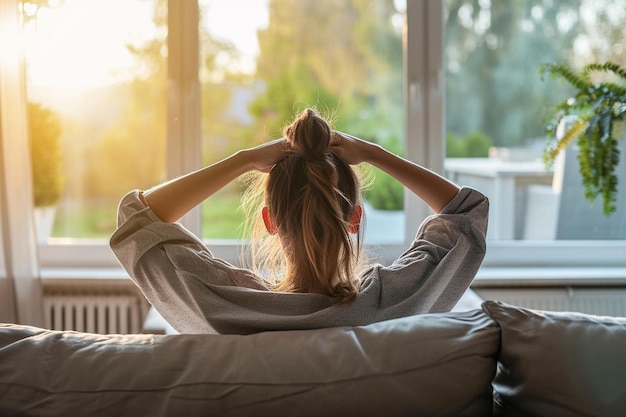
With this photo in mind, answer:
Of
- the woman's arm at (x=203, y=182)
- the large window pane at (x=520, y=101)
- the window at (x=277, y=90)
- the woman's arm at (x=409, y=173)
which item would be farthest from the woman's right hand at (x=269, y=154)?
the large window pane at (x=520, y=101)

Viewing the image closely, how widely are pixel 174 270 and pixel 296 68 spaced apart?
1694 millimetres

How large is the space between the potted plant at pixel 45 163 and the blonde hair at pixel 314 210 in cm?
174

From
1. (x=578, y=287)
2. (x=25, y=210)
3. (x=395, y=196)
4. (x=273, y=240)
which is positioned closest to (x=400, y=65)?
(x=395, y=196)

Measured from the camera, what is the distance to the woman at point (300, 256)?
1.27 m

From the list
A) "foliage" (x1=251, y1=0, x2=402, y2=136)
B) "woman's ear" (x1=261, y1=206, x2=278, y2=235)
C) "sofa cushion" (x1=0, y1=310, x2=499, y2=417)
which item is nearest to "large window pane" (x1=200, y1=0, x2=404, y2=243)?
"foliage" (x1=251, y1=0, x2=402, y2=136)

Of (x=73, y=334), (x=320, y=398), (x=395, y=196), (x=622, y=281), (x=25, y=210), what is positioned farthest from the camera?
(x=395, y=196)

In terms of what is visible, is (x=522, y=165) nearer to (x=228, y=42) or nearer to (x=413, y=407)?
(x=228, y=42)

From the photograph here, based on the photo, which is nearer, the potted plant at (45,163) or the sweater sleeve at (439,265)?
the sweater sleeve at (439,265)

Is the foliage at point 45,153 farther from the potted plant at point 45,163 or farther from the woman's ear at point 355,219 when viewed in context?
the woman's ear at point 355,219

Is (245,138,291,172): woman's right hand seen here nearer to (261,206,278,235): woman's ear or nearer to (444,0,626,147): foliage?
(261,206,278,235): woman's ear

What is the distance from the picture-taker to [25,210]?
8.30 feet

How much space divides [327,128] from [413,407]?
1.71 feet

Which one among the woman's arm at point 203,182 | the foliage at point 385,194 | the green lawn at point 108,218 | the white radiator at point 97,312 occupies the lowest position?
the white radiator at point 97,312

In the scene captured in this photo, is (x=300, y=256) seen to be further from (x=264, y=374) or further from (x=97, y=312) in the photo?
(x=97, y=312)
